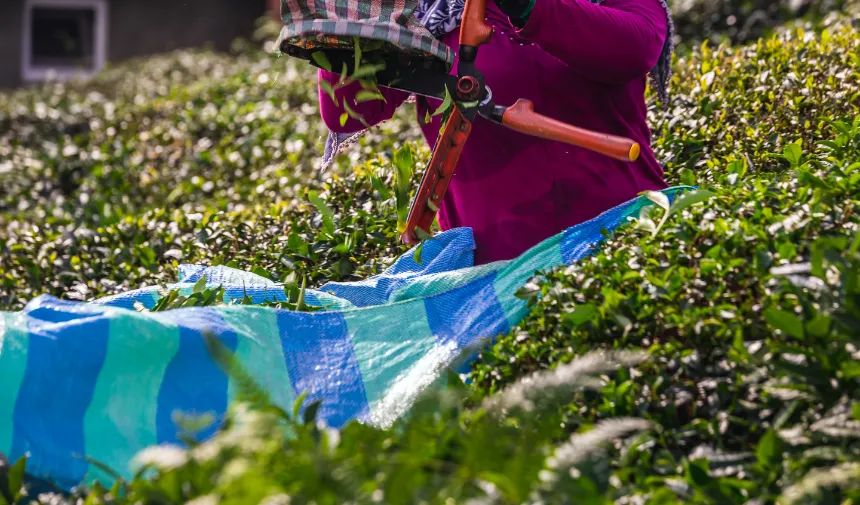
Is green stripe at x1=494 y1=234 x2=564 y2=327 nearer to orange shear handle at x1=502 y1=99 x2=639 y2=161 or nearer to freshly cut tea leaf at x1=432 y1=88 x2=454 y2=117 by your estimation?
orange shear handle at x1=502 y1=99 x2=639 y2=161

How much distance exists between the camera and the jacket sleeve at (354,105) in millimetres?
2832

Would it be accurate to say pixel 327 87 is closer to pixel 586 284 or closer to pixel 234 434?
pixel 586 284

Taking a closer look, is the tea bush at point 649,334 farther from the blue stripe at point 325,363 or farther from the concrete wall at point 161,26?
the concrete wall at point 161,26

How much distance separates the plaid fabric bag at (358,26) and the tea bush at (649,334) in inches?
14.7

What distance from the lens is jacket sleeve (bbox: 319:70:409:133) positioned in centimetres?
283

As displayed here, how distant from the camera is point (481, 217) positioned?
2.71 metres

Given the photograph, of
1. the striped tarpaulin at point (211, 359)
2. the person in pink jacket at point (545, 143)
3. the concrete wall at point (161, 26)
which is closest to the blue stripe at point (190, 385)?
the striped tarpaulin at point (211, 359)

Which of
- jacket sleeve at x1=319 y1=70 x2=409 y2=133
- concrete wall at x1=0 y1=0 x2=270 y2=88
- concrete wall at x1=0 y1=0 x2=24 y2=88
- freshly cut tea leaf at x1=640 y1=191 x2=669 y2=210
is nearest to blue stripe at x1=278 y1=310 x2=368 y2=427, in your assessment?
jacket sleeve at x1=319 y1=70 x2=409 y2=133

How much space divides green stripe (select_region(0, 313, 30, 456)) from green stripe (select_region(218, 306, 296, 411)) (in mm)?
436

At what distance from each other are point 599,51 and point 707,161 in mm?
917

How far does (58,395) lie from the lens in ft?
6.99

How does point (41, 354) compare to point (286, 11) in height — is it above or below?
below

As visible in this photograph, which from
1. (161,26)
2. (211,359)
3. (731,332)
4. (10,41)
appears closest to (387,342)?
(211,359)

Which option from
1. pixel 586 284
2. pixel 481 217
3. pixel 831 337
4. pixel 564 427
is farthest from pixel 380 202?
pixel 831 337
